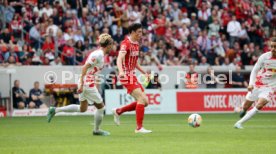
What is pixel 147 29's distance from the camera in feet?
113

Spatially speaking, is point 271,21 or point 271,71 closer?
point 271,71

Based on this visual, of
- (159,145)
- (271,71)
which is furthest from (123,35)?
(159,145)

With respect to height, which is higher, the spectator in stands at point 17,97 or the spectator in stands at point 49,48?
the spectator in stands at point 49,48

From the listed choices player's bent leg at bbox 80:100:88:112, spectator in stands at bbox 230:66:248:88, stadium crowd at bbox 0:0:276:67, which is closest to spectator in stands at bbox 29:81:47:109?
stadium crowd at bbox 0:0:276:67

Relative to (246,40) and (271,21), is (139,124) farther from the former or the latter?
(271,21)

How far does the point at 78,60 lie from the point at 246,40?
930cm

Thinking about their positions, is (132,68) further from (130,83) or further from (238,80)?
(238,80)

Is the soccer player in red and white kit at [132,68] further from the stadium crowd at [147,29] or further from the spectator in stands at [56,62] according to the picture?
the spectator in stands at [56,62]

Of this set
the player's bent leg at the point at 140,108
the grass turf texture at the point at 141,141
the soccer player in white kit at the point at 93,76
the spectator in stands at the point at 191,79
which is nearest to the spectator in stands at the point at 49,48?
the spectator in stands at the point at 191,79

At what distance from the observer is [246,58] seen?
3547 cm

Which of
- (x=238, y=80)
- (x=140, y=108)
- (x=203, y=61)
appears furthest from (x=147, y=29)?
(x=140, y=108)

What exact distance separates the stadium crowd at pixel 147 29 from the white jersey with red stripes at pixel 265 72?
524 inches

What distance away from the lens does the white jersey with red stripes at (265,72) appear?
18.5 meters

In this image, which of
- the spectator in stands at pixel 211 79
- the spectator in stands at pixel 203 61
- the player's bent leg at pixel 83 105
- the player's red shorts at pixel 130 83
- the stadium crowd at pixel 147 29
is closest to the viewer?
the player's bent leg at pixel 83 105
